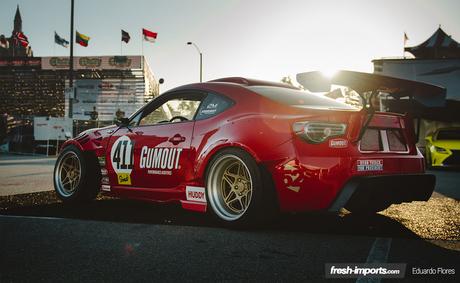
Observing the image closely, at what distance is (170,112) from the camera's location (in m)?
4.92

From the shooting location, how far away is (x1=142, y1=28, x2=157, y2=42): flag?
42.9 metres

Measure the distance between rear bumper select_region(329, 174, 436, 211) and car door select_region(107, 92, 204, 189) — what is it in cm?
146

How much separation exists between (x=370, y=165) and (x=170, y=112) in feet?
7.88

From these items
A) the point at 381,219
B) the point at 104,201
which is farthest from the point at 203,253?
the point at 104,201

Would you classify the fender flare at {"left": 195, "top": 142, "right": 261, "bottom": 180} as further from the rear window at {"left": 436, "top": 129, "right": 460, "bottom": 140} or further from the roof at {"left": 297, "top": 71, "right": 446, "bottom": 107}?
the rear window at {"left": 436, "top": 129, "right": 460, "bottom": 140}

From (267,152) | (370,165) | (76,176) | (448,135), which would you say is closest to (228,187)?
(267,152)

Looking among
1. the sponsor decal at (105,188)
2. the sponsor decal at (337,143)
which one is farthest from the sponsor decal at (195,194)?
the sponsor decal at (105,188)

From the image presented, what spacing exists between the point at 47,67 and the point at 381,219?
66.5 meters

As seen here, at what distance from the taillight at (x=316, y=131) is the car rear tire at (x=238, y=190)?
1.48ft

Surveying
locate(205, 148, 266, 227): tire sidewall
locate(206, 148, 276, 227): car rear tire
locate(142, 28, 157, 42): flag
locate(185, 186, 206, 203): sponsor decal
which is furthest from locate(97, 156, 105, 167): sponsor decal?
locate(142, 28, 157, 42): flag

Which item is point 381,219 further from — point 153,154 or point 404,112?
point 153,154

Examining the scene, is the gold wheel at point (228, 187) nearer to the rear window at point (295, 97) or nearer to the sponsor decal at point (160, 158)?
the sponsor decal at point (160, 158)

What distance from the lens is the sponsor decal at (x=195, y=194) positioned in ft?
12.8

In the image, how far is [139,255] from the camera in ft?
9.15
